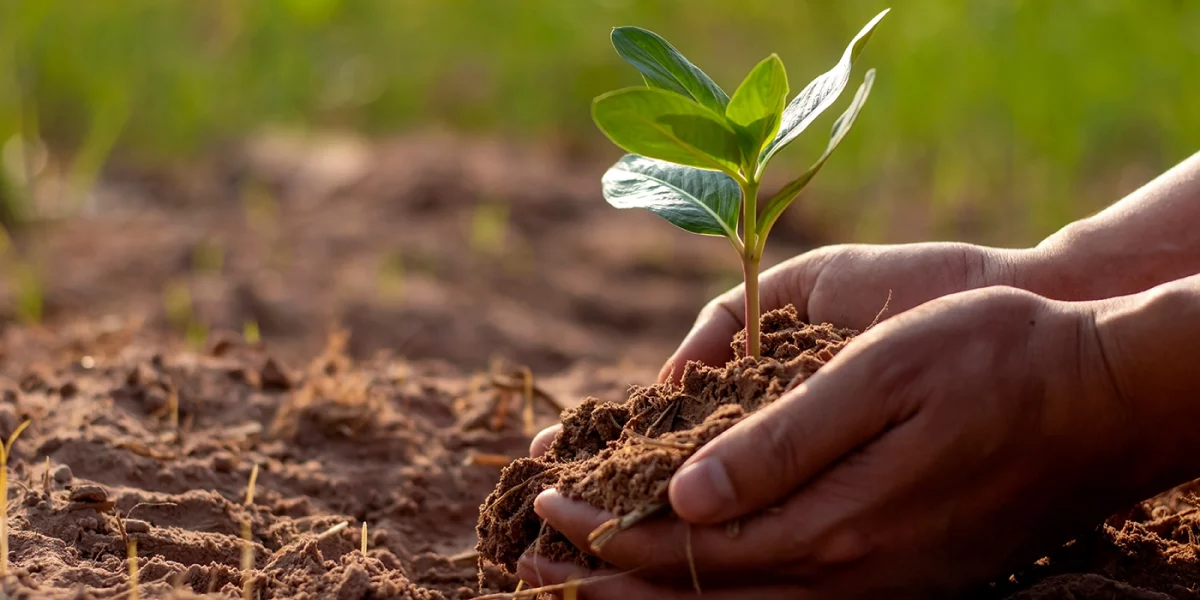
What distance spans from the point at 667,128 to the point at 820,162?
182 mm

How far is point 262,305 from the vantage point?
11.0 feet

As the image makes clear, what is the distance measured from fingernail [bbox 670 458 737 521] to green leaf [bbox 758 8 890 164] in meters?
0.44

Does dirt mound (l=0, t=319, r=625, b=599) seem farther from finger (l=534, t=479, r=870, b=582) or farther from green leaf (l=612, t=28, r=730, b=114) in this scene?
green leaf (l=612, t=28, r=730, b=114)

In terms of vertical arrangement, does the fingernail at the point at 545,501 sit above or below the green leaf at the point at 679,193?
below

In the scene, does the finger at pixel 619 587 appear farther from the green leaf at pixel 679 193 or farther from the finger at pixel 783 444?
the green leaf at pixel 679 193

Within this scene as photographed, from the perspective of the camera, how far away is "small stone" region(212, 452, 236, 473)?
1.89 m

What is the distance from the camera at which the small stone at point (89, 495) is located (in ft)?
5.21

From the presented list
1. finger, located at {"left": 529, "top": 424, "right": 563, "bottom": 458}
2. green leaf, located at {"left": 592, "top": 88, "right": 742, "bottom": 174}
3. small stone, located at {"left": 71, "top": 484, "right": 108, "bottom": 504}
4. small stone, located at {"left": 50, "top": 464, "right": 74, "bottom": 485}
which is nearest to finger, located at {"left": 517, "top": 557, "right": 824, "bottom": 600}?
finger, located at {"left": 529, "top": 424, "right": 563, "bottom": 458}

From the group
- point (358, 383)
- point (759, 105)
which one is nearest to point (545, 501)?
point (759, 105)

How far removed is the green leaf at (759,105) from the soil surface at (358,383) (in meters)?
0.27

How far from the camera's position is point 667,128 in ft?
4.44

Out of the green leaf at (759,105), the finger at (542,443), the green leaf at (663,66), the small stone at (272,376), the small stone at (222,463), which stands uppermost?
the small stone at (272,376)

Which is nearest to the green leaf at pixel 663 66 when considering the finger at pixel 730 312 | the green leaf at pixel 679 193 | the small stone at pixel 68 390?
the green leaf at pixel 679 193

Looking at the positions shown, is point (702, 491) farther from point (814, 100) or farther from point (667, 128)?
point (814, 100)
